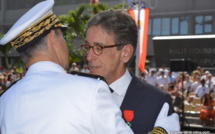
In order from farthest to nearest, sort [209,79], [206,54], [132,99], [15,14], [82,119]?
1. [15,14]
2. [209,79]
3. [206,54]
4. [132,99]
5. [82,119]

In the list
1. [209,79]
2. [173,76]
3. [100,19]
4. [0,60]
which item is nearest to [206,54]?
[209,79]

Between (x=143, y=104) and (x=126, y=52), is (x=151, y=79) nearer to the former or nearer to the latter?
(x=126, y=52)

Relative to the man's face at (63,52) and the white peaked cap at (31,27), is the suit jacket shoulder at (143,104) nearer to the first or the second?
the man's face at (63,52)

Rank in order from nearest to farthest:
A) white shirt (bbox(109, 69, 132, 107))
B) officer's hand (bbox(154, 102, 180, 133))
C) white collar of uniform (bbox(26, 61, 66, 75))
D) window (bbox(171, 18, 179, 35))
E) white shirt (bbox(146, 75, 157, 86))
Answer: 1. white collar of uniform (bbox(26, 61, 66, 75))
2. officer's hand (bbox(154, 102, 180, 133))
3. white shirt (bbox(109, 69, 132, 107))
4. white shirt (bbox(146, 75, 157, 86))
5. window (bbox(171, 18, 179, 35))

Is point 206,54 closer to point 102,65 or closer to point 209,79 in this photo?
point 209,79

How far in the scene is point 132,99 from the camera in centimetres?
190

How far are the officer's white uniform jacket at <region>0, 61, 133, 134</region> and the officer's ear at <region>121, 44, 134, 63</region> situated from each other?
0.79 metres

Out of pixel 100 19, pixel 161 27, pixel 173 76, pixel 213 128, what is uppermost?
pixel 161 27

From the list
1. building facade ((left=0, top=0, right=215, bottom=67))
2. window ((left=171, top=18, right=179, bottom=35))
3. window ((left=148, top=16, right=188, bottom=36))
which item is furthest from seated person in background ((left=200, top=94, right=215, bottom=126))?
window ((left=171, top=18, right=179, bottom=35))

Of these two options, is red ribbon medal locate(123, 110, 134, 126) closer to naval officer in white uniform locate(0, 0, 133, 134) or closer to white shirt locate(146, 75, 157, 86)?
naval officer in white uniform locate(0, 0, 133, 134)

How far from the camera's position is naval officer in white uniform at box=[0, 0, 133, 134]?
1219 mm

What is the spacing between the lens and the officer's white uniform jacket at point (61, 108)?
47.7 inches

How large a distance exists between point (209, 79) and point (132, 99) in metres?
9.72

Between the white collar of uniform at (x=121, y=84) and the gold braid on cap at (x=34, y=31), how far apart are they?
0.69 metres
